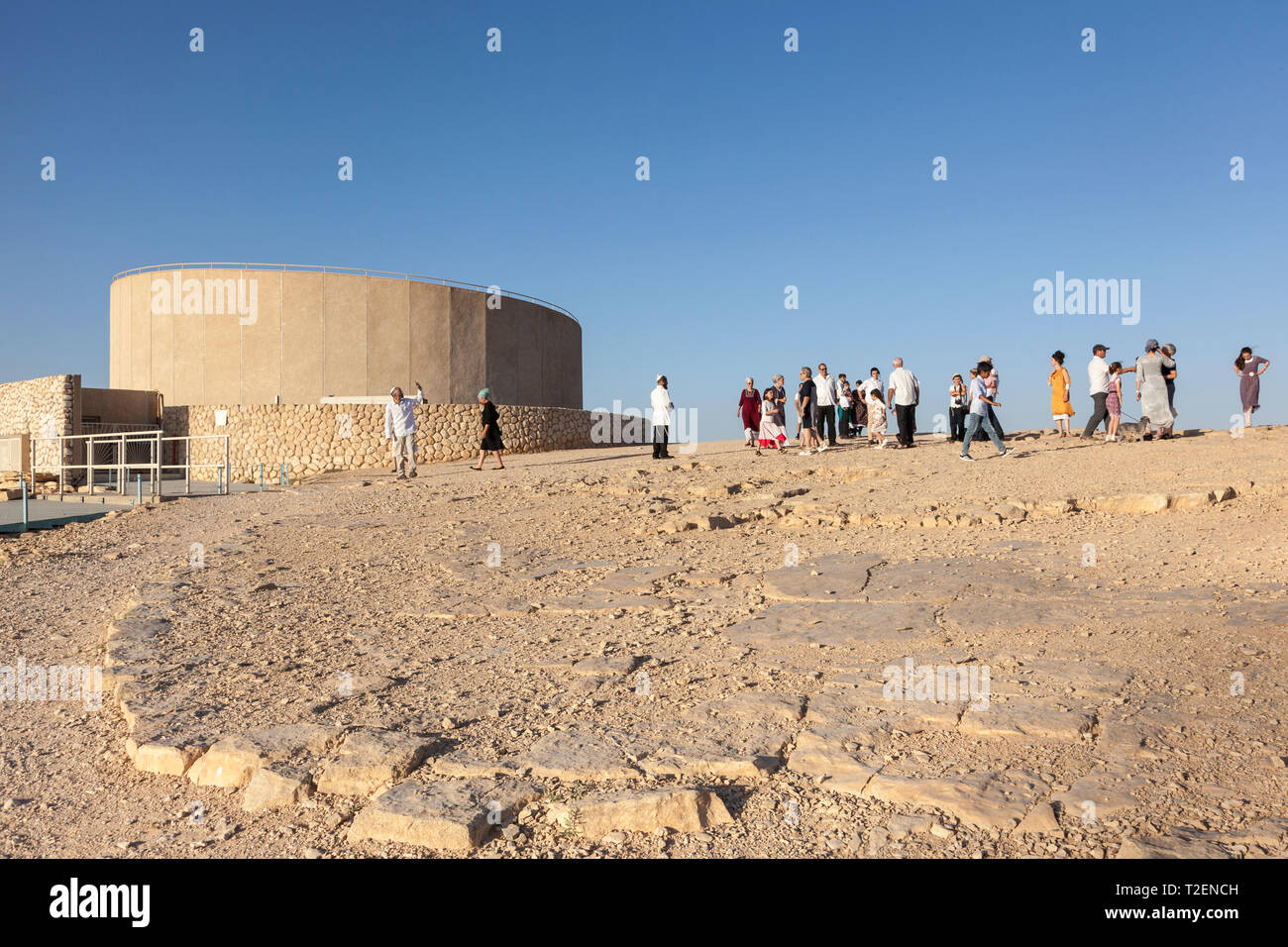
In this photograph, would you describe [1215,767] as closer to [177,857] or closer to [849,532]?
[177,857]

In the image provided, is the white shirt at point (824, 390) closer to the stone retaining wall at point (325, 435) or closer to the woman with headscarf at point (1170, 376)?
the woman with headscarf at point (1170, 376)

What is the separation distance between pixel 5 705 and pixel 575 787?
3629 millimetres

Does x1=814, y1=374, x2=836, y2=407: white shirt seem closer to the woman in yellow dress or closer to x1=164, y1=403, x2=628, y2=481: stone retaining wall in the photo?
the woman in yellow dress

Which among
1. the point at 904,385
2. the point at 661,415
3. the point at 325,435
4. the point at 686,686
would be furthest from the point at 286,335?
the point at 686,686

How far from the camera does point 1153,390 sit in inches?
533

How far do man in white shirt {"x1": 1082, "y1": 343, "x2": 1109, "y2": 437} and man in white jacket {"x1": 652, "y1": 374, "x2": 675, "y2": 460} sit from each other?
6.94 meters

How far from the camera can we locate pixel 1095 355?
46.0 feet

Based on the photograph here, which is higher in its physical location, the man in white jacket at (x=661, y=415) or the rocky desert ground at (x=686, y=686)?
the man in white jacket at (x=661, y=415)

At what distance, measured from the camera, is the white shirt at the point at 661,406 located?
15203 millimetres

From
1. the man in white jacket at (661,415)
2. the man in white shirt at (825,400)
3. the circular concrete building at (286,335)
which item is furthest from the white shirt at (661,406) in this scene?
the circular concrete building at (286,335)

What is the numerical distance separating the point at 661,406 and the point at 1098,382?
23.7ft

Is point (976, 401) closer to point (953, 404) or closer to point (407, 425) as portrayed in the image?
point (953, 404)

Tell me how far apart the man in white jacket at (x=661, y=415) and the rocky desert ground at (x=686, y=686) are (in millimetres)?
5917
